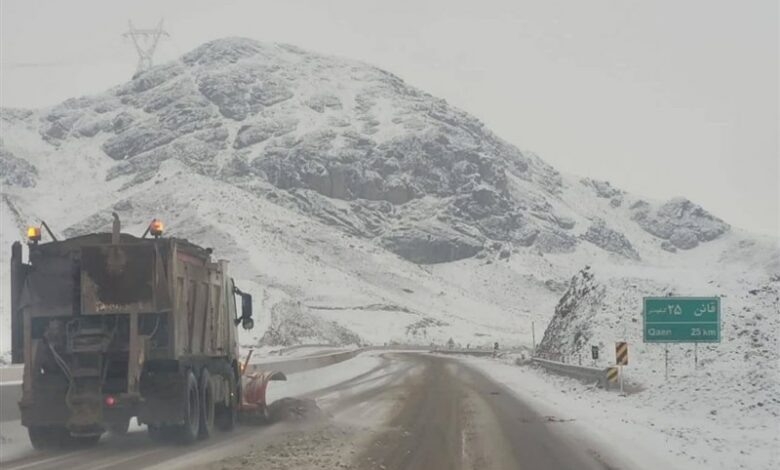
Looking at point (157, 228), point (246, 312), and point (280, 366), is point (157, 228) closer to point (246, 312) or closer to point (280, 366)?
point (246, 312)

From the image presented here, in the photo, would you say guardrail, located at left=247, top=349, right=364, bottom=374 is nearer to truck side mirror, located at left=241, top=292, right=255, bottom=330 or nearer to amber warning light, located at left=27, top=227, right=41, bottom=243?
truck side mirror, located at left=241, top=292, right=255, bottom=330

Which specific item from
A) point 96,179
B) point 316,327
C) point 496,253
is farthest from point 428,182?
point 316,327

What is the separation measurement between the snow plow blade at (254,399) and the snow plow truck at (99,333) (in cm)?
442

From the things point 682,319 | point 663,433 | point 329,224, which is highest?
point 329,224

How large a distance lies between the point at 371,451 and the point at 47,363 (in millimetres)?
4915

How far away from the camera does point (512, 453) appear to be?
44.5ft

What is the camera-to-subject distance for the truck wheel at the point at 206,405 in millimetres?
15406

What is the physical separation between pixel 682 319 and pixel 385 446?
13990 mm

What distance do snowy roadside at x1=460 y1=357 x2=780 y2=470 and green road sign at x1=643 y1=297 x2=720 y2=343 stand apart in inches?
85.2

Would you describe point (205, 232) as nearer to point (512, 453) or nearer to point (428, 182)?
point (428, 182)

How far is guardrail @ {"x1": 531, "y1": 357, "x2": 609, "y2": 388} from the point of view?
27656 mm

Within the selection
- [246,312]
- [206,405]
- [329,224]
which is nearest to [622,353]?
[246,312]

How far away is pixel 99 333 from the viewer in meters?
13.7

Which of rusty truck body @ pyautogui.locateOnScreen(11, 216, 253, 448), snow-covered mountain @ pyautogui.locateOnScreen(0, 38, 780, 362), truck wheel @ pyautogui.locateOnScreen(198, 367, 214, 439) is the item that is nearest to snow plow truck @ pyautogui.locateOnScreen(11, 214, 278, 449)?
rusty truck body @ pyautogui.locateOnScreen(11, 216, 253, 448)
